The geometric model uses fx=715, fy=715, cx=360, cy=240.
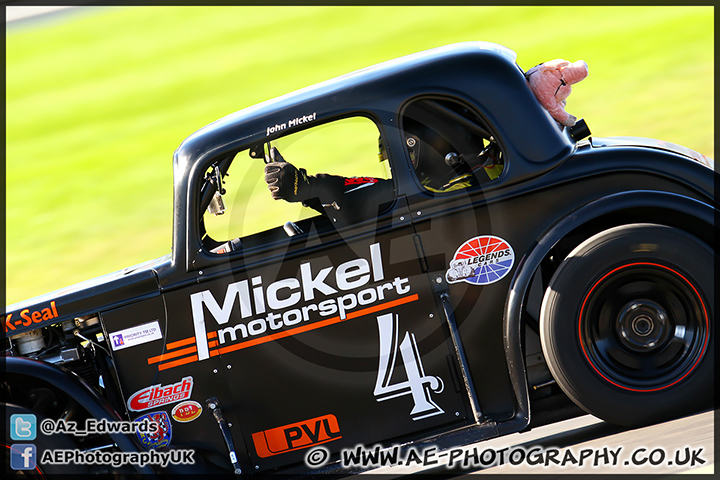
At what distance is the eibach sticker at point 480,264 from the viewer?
13.2 ft

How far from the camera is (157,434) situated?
4238mm

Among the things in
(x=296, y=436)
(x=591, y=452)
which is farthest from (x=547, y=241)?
(x=296, y=436)

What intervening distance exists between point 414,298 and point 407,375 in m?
0.45

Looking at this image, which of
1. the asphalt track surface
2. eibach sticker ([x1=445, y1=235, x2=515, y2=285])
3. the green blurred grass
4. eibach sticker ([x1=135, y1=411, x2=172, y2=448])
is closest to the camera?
the asphalt track surface

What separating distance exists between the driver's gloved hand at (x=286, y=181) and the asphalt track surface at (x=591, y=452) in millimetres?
1657

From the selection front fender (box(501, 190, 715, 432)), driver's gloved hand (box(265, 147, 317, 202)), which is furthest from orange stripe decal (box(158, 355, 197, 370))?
front fender (box(501, 190, 715, 432))

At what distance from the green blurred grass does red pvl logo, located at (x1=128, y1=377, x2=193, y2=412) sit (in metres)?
6.66

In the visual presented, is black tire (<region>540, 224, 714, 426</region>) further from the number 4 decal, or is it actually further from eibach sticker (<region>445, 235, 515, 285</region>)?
the number 4 decal

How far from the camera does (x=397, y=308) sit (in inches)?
159

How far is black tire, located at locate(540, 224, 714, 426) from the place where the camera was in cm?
390

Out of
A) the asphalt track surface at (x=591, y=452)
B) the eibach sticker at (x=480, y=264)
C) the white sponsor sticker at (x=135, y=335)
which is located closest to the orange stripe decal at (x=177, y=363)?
the white sponsor sticker at (x=135, y=335)

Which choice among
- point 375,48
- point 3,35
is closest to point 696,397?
point 375,48

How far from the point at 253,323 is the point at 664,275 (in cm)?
231

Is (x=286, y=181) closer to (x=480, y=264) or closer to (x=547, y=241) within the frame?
(x=480, y=264)
